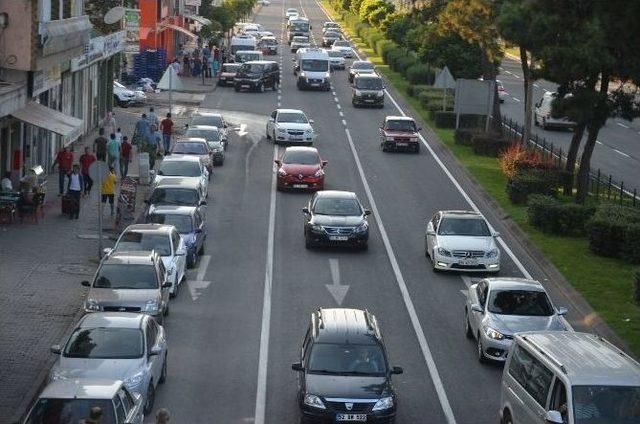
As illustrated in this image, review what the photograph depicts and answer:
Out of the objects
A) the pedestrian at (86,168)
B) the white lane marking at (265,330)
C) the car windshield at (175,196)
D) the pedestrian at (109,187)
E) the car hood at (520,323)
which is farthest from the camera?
the pedestrian at (86,168)

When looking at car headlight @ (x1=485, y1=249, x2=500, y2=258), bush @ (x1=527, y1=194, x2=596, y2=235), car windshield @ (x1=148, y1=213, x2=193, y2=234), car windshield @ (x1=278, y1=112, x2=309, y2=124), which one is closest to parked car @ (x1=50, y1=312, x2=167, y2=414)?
car windshield @ (x1=148, y1=213, x2=193, y2=234)

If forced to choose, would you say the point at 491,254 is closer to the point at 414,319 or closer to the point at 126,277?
the point at 414,319

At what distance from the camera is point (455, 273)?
3253cm

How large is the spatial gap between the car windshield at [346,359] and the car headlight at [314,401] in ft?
2.35

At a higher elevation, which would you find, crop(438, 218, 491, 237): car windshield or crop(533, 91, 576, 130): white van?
crop(438, 218, 491, 237): car windshield

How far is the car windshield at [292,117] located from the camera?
54750 millimetres

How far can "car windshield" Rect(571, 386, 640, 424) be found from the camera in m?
16.6

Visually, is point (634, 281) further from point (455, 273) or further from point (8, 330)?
point (8, 330)

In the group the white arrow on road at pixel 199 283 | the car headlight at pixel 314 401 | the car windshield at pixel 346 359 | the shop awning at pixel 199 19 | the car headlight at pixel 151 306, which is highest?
the shop awning at pixel 199 19

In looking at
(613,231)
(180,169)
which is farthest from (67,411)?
(180,169)

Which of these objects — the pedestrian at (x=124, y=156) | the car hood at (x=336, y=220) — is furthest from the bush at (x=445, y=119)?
the car hood at (x=336, y=220)

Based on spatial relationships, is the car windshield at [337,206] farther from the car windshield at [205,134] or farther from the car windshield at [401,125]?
the car windshield at [401,125]

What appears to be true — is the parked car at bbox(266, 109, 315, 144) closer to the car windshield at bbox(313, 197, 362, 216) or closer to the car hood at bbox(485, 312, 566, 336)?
the car windshield at bbox(313, 197, 362, 216)

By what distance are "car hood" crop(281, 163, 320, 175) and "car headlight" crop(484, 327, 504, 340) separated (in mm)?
19686
